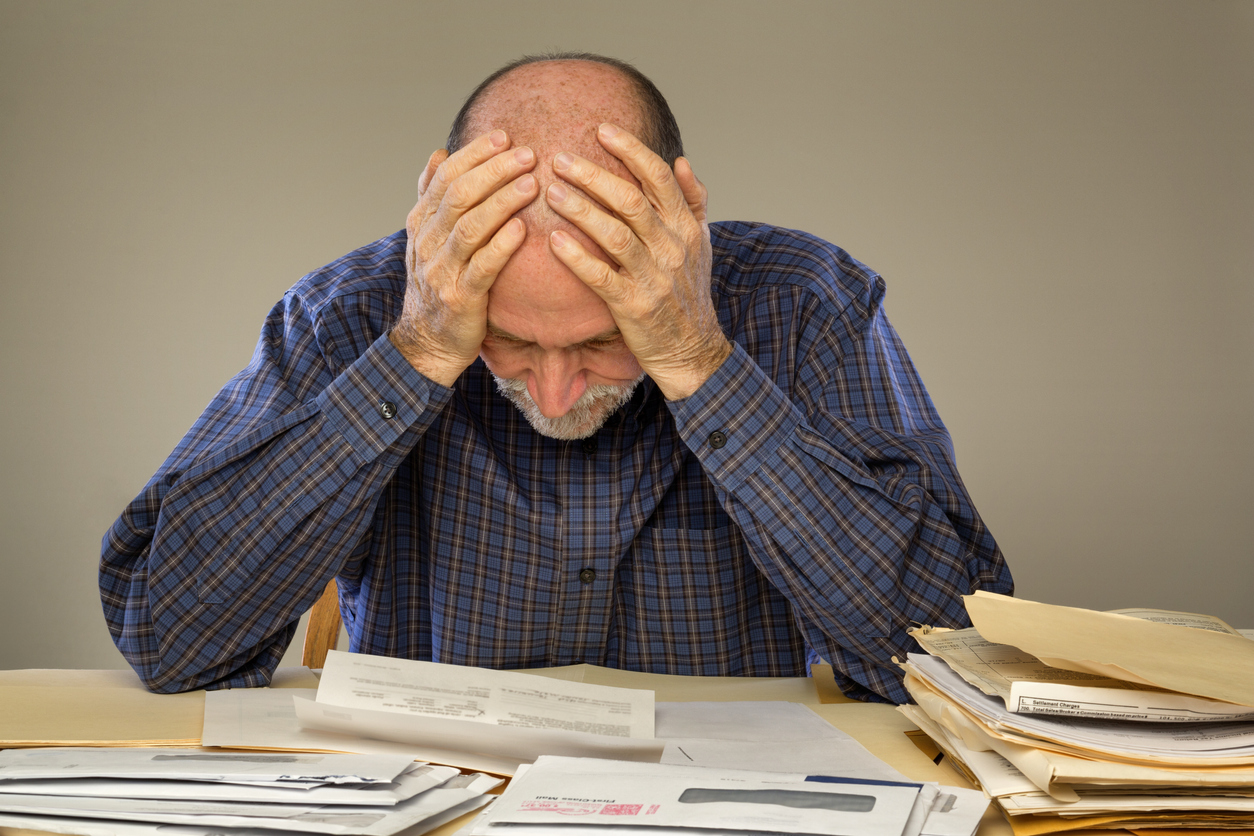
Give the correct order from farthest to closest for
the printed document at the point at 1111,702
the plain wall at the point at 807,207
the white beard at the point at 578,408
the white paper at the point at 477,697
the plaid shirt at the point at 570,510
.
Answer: the plain wall at the point at 807,207
the white beard at the point at 578,408
the plaid shirt at the point at 570,510
the white paper at the point at 477,697
the printed document at the point at 1111,702

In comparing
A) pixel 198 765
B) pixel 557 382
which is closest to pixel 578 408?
pixel 557 382

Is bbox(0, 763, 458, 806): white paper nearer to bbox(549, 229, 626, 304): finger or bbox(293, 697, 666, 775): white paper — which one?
bbox(293, 697, 666, 775): white paper

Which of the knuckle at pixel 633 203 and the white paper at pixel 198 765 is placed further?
the knuckle at pixel 633 203

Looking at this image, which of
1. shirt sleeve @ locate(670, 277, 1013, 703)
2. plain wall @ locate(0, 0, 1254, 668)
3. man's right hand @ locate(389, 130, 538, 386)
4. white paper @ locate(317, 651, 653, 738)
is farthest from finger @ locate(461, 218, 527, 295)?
plain wall @ locate(0, 0, 1254, 668)

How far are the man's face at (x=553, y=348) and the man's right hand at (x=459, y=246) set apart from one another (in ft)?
0.08

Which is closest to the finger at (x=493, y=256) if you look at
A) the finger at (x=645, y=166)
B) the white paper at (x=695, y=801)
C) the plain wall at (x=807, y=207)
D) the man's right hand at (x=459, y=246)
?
the man's right hand at (x=459, y=246)

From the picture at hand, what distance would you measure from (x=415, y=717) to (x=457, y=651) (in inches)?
19.0

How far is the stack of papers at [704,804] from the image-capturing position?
0.55 metres

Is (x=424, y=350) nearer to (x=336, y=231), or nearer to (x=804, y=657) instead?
(x=804, y=657)

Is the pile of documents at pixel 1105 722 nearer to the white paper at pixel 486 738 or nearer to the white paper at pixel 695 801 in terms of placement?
the white paper at pixel 695 801

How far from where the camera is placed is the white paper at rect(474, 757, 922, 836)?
56 centimetres

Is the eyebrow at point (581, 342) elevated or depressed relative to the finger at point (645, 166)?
depressed

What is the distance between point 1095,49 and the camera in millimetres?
2754

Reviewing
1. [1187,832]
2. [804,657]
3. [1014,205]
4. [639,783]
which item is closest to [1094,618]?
[1187,832]
